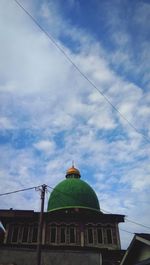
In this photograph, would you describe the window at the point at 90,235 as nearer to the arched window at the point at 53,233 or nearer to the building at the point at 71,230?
the building at the point at 71,230

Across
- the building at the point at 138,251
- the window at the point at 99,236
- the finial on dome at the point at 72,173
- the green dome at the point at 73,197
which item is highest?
the finial on dome at the point at 72,173

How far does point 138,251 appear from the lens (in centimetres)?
1135

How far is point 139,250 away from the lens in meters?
11.3

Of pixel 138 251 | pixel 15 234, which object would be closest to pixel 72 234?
pixel 15 234

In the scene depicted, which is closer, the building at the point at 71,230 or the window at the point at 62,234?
the building at the point at 71,230

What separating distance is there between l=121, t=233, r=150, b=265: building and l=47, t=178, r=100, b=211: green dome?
16725 millimetres

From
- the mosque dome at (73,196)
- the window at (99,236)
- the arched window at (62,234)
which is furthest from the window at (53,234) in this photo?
the window at (99,236)

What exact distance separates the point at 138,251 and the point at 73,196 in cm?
1849

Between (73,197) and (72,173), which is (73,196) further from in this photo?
(72,173)

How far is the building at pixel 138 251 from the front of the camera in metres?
10.2

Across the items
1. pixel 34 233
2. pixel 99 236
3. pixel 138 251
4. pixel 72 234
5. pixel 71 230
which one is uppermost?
pixel 71 230

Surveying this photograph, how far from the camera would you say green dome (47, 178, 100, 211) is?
28734mm

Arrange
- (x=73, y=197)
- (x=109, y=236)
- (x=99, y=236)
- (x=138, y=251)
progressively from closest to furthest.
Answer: (x=138, y=251), (x=99, y=236), (x=109, y=236), (x=73, y=197)

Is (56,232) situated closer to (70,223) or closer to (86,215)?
(70,223)
